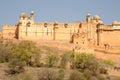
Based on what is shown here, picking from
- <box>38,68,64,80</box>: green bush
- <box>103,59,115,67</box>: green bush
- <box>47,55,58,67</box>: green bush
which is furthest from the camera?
<box>103,59,115,67</box>: green bush

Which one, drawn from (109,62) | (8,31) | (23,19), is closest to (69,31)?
(23,19)

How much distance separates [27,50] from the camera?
51.9m

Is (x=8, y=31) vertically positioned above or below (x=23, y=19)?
below

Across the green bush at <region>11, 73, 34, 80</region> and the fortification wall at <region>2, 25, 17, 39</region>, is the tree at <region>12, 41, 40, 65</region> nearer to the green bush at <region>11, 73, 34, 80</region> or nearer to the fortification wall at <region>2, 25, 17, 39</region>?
the green bush at <region>11, 73, 34, 80</region>

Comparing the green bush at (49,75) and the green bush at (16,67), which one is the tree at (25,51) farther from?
the green bush at (49,75)

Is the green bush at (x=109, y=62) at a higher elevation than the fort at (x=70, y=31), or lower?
lower

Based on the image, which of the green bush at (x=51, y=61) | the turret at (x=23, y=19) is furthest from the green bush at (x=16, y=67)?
the turret at (x=23, y=19)

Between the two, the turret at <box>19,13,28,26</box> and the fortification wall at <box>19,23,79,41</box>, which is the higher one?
the turret at <box>19,13,28,26</box>

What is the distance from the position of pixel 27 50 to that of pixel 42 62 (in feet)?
7.39

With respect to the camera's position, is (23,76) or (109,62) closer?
(23,76)

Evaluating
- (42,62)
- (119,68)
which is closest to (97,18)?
(119,68)

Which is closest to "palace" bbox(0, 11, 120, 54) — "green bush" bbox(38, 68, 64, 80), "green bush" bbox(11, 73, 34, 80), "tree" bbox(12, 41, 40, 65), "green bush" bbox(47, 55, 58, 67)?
"tree" bbox(12, 41, 40, 65)

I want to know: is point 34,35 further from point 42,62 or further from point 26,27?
point 42,62

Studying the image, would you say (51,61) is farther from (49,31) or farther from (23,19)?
(23,19)
